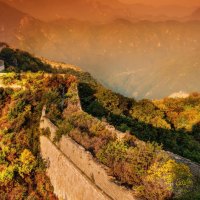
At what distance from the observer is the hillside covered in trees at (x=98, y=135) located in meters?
14.7

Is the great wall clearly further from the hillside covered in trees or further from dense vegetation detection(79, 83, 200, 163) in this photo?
dense vegetation detection(79, 83, 200, 163)

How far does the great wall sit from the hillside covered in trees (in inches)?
18.9

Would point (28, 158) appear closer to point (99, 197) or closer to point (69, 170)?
point (69, 170)

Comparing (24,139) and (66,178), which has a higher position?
(24,139)

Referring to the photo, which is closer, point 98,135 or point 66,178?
point 66,178

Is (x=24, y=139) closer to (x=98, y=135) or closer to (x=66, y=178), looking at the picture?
(x=98, y=135)

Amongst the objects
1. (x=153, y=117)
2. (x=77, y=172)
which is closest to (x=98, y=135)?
(x=77, y=172)

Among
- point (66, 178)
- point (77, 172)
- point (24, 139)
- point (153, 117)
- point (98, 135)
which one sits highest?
point (98, 135)

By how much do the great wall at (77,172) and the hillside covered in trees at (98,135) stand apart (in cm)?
48

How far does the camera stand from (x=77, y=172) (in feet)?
55.9

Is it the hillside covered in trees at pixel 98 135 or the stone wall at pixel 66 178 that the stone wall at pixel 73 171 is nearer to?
the stone wall at pixel 66 178

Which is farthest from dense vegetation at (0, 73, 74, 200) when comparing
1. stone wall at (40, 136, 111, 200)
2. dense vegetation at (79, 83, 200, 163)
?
dense vegetation at (79, 83, 200, 163)

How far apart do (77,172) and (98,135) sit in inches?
133

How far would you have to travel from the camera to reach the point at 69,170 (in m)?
18.1
